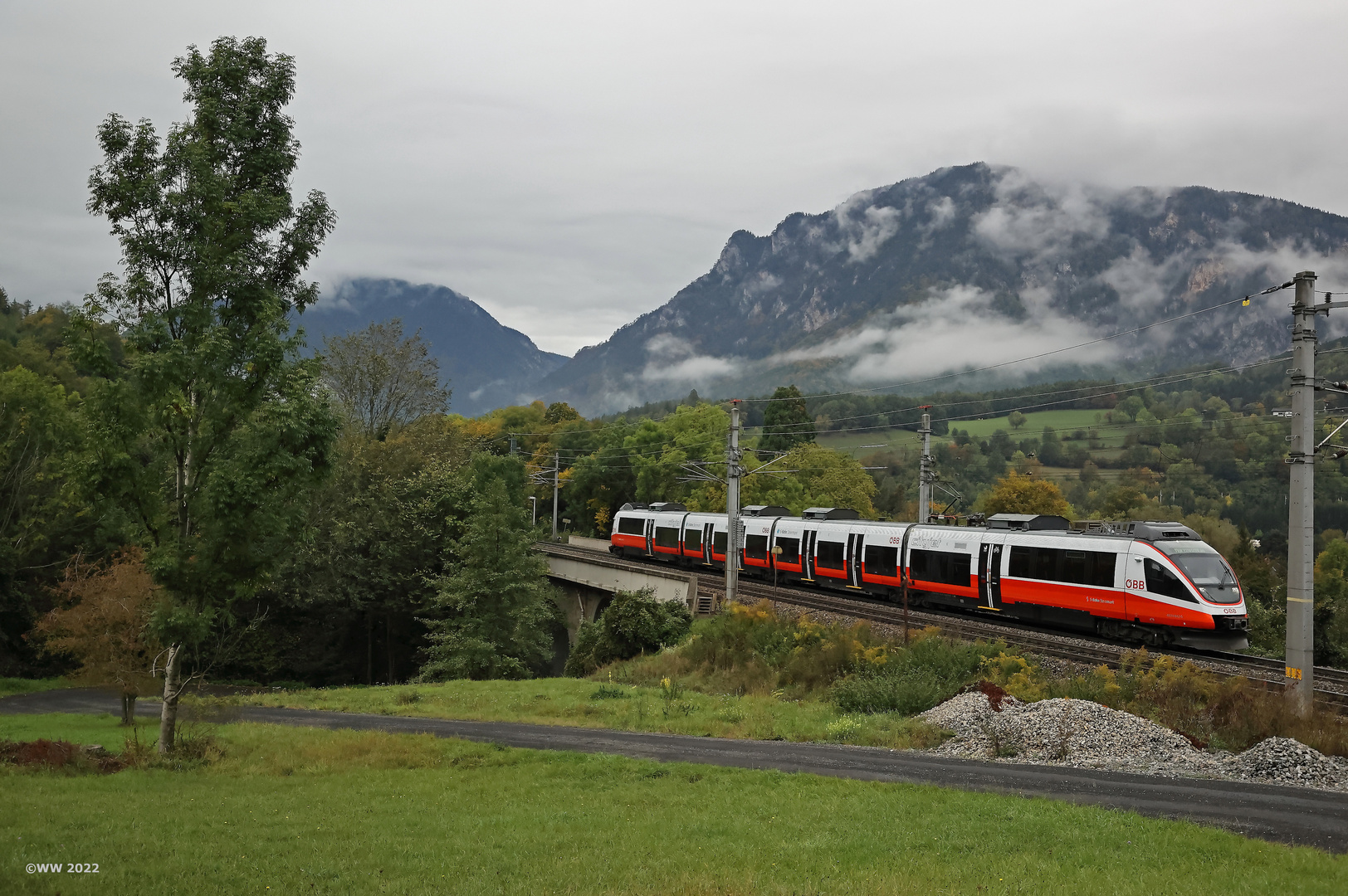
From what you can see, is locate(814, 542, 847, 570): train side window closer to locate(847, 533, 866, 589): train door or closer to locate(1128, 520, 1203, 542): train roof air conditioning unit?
locate(847, 533, 866, 589): train door

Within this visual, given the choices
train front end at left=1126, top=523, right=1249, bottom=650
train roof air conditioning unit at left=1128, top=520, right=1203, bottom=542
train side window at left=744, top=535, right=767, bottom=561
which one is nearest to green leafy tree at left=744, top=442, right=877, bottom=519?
train side window at left=744, top=535, right=767, bottom=561

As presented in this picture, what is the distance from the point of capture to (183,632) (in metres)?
16.8

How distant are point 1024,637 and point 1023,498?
188 ft

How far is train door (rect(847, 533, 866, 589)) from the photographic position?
41469mm

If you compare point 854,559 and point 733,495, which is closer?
point 733,495

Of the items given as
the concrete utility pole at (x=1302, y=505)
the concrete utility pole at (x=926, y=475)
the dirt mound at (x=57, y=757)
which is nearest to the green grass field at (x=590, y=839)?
the dirt mound at (x=57, y=757)

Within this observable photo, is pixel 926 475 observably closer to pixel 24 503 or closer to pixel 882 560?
pixel 882 560

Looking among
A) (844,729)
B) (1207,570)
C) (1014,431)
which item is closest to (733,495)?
(844,729)

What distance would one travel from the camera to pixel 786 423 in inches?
4090

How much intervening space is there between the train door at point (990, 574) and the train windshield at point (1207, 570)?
6.62m

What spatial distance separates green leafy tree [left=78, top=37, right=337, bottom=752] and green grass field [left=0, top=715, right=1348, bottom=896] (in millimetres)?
3926

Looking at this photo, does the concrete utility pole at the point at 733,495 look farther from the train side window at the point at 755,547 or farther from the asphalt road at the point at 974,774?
the asphalt road at the point at 974,774

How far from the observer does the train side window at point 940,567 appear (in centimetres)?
3503

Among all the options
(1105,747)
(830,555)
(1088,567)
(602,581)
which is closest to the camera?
(1105,747)
